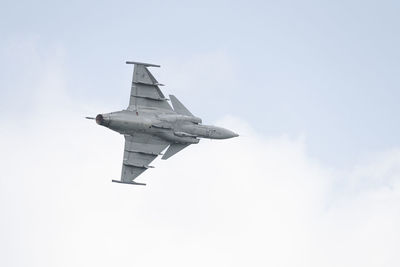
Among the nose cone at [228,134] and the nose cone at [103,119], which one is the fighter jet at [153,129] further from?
the nose cone at [103,119]

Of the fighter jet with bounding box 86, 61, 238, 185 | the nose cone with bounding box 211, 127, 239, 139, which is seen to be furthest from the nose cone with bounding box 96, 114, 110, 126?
the nose cone with bounding box 211, 127, 239, 139

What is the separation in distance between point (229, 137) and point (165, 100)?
789 centimetres

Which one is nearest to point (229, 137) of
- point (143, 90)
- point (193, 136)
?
point (193, 136)

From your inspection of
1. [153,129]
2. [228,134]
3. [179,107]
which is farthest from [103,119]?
[228,134]

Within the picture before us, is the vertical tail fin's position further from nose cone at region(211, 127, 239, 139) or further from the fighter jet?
nose cone at region(211, 127, 239, 139)

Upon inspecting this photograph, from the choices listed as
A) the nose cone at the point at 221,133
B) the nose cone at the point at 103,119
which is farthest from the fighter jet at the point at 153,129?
the nose cone at the point at 103,119

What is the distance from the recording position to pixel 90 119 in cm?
9925

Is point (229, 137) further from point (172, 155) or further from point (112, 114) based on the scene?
point (112, 114)

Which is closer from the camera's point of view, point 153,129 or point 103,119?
point 103,119

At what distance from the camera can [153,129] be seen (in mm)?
101688

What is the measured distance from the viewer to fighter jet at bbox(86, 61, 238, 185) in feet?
335

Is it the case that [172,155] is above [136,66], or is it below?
below

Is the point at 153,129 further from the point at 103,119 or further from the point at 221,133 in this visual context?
the point at 221,133

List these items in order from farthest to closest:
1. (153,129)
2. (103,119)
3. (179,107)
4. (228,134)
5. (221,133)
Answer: (228,134) → (221,133) → (179,107) → (153,129) → (103,119)
